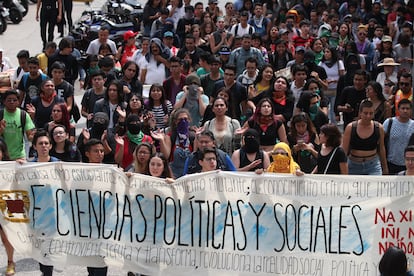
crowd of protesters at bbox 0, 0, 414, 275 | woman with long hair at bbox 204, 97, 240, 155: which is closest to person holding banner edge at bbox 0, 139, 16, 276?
crowd of protesters at bbox 0, 0, 414, 275

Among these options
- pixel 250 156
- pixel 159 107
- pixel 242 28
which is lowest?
pixel 250 156

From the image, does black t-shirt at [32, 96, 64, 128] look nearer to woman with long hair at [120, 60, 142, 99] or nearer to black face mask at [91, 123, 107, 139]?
black face mask at [91, 123, 107, 139]

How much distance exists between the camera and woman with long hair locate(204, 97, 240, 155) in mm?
12514

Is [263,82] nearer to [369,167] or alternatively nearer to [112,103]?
[112,103]

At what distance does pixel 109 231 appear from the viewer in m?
10.4

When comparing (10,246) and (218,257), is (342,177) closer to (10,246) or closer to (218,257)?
(218,257)

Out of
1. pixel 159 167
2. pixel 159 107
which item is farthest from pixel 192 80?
pixel 159 167

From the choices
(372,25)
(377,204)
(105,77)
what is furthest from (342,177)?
(372,25)

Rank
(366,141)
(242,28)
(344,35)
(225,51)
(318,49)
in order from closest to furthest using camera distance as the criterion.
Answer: (366,141)
(225,51)
(318,49)
(344,35)
(242,28)

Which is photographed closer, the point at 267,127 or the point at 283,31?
the point at 267,127

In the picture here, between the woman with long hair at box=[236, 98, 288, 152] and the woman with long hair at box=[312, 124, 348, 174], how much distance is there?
3.86 feet

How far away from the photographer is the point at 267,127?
488 inches

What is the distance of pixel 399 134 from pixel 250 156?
183 cm

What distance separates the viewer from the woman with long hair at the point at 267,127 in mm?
12320
